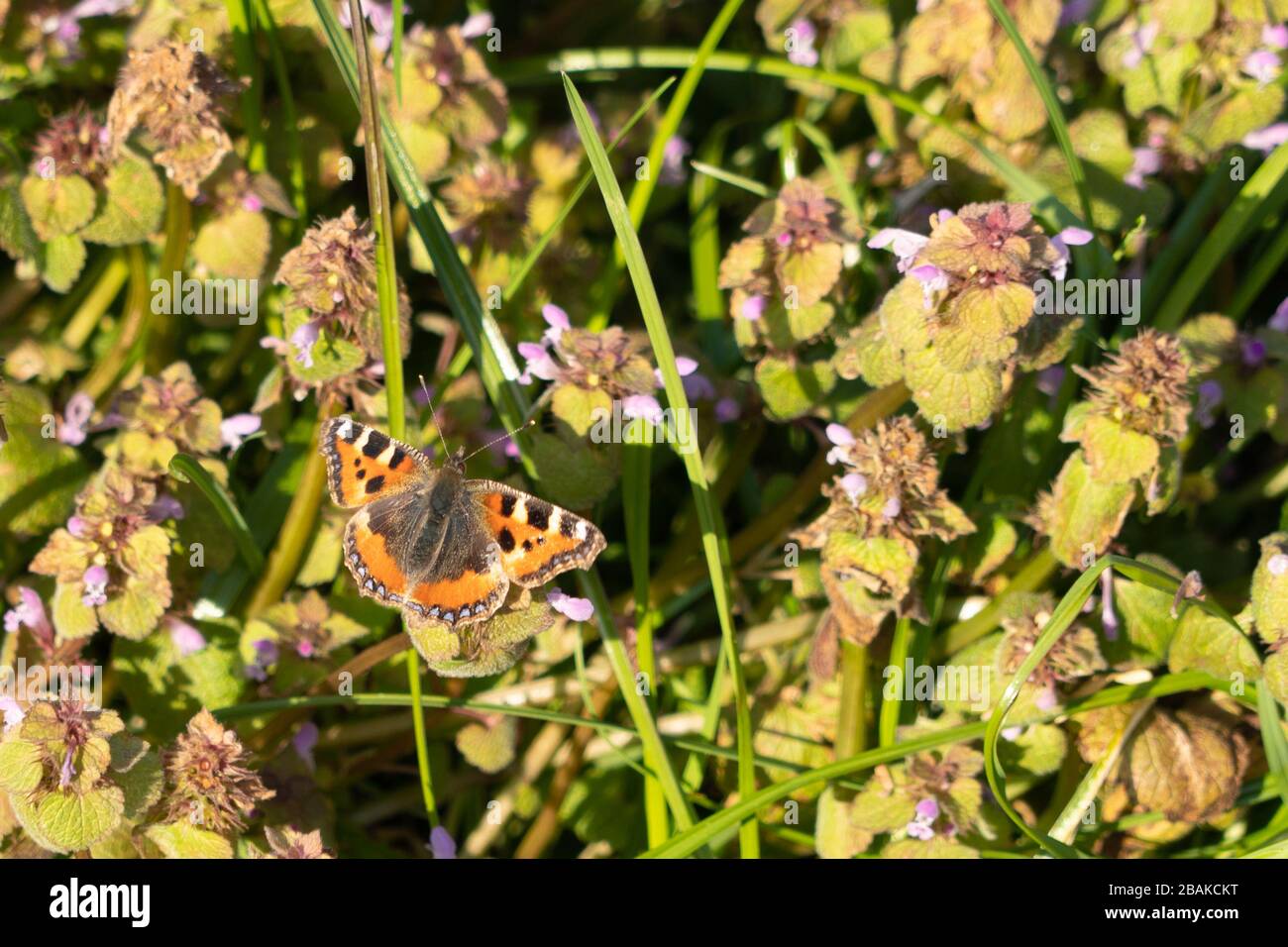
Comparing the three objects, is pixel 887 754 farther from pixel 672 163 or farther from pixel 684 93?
pixel 672 163

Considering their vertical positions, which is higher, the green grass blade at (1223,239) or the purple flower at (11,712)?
the green grass blade at (1223,239)

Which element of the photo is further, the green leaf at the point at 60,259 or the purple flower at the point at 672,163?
the purple flower at the point at 672,163

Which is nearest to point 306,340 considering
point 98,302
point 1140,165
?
point 98,302

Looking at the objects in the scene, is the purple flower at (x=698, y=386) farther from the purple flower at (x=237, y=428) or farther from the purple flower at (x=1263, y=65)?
the purple flower at (x=1263, y=65)

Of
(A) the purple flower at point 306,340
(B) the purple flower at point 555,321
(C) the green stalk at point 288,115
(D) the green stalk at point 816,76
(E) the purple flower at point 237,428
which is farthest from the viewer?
(C) the green stalk at point 288,115

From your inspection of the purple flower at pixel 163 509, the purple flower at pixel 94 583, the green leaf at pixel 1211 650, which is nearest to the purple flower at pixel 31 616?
the purple flower at pixel 94 583

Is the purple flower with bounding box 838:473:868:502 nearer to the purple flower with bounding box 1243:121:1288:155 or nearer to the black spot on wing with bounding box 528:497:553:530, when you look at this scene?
the black spot on wing with bounding box 528:497:553:530
